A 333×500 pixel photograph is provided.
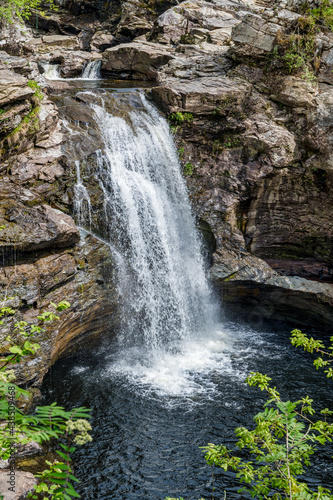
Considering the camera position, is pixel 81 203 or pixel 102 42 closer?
pixel 81 203

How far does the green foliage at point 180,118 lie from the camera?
1298 centimetres

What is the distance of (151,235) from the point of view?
11195 mm

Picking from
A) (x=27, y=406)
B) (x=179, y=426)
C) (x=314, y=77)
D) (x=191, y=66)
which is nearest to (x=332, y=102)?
(x=314, y=77)

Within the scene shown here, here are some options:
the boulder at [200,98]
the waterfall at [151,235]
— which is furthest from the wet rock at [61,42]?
the waterfall at [151,235]

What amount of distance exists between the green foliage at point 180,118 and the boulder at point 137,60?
5.29 m

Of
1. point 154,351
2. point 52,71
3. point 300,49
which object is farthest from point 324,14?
point 154,351

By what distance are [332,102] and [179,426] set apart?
1056 centimetres

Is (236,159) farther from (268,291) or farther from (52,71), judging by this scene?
(52,71)

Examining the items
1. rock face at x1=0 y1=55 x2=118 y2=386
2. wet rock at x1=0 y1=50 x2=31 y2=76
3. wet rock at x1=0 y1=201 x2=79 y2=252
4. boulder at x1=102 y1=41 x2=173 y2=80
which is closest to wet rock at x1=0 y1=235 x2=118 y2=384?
rock face at x1=0 y1=55 x2=118 y2=386

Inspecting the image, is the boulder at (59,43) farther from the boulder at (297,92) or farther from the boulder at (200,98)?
the boulder at (297,92)

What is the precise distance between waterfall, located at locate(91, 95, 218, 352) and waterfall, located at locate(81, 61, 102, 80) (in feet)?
23.6

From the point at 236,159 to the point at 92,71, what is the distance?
10097mm

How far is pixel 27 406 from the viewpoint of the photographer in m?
7.32

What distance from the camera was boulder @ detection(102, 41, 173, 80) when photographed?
1716 centimetres
